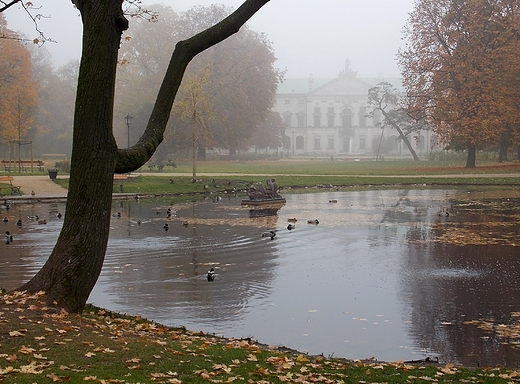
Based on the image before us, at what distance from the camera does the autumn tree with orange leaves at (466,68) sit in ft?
144

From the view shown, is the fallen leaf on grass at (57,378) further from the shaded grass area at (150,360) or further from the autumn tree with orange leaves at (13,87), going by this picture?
the autumn tree with orange leaves at (13,87)

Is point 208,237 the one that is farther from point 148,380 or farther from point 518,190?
point 518,190

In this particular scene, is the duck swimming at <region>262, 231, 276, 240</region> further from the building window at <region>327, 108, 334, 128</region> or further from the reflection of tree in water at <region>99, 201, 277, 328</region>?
the building window at <region>327, 108, 334, 128</region>

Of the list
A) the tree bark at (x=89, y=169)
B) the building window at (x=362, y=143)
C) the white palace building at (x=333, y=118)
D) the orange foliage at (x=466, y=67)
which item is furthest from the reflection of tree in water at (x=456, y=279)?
the white palace building at (x=333, y=118)

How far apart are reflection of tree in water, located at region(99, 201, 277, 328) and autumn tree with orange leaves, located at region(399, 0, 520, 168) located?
94.9 feet

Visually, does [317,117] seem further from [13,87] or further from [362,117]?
[13,87]

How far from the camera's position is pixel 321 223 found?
62.1ft

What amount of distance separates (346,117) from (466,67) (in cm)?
8103

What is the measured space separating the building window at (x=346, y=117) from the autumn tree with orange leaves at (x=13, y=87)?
76.7m

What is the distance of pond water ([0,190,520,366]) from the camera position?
8.10 m

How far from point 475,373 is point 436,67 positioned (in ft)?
144

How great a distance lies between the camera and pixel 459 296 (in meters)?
10.0

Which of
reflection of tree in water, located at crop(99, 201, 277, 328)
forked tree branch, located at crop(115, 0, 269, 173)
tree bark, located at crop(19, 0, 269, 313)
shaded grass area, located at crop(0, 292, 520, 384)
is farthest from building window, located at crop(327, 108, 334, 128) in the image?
shaded grass area, located at crop(0, 292, 520, 384)

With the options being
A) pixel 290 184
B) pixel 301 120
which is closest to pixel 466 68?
pixel 290 184
